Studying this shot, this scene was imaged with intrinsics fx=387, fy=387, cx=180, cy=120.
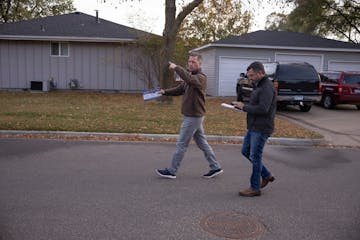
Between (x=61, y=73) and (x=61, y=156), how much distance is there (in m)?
16.3

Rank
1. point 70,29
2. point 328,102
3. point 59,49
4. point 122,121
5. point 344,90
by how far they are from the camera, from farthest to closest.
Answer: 1. point 70,29
2. point 59,49
3. point 328,102
4. point 344,90
5. point 122,121

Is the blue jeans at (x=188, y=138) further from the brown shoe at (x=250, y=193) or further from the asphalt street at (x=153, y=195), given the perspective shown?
the brown shoe at (x=250, y=193)

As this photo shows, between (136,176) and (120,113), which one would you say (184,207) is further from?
(120,113)

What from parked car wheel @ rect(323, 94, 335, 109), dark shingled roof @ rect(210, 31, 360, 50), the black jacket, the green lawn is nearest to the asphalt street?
the black jacket

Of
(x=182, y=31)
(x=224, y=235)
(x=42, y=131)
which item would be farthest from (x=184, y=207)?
(x=182, y=31)

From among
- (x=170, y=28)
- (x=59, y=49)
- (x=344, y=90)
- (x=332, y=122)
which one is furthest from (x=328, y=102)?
(x=59, y=49)

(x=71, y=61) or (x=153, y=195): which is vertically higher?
(x=71, y=61)

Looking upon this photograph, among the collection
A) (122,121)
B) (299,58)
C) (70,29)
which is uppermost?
(70,29)

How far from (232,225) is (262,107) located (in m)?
1.56

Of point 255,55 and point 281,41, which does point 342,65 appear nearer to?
point 281,41

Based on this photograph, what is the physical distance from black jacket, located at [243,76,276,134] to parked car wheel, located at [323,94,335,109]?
42.0 ft

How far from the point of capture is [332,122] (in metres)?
13.2

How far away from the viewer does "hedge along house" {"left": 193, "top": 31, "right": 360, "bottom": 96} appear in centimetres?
2069

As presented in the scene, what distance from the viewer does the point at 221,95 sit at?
835 inches
